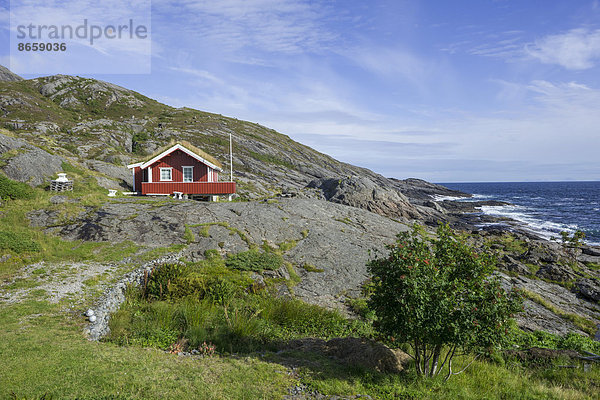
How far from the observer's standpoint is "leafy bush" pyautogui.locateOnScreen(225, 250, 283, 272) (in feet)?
55.6

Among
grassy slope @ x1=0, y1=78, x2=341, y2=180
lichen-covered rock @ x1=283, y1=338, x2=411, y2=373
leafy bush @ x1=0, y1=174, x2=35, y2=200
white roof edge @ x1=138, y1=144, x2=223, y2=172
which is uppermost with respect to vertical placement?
grassy slope @ x1=0, y1=78, x2=341, y2=180

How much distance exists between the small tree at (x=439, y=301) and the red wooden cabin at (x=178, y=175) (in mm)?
26793

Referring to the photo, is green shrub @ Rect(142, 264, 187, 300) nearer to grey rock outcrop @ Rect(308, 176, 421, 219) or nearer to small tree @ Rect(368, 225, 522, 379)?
small tree @ Rect(368, 225, 522, 379)

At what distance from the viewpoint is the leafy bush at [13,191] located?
21.1 m

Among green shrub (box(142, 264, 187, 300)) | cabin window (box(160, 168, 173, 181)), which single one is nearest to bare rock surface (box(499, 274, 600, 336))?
green shrub (box(142, 264, 187, 300))

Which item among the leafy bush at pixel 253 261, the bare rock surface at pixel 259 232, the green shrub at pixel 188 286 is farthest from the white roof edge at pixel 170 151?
the green shrub at pixel 188 286

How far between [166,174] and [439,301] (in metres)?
33.0

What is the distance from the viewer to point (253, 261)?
17562 millimetres

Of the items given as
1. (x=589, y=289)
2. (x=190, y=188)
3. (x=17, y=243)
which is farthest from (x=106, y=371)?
(x=589, y=289)

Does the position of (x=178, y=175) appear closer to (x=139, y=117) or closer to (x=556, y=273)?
(x=556, y=273)

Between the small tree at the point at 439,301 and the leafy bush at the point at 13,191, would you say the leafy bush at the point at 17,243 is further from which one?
the small tree at the point at 439,301

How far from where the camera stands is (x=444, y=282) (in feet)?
24.0

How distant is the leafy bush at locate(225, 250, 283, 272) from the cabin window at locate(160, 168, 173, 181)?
66.9 ft

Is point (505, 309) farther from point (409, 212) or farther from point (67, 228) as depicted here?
point (409, 212)
